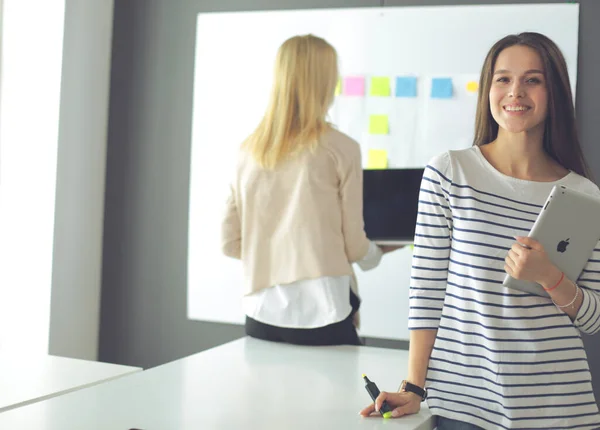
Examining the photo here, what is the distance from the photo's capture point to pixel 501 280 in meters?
1.38

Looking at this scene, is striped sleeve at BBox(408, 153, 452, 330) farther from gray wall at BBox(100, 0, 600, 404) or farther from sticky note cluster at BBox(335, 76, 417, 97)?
gray wall at BBox(100, 0, 600, 404)

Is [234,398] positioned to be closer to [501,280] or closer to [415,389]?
[415,389]

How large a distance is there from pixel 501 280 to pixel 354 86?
88.7 inches

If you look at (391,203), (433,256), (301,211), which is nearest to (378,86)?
(391,203)

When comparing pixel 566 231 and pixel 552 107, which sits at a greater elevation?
pixel 552 107

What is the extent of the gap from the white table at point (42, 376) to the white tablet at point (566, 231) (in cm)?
98

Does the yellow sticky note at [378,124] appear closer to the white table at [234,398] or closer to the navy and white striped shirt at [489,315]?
the white table at [234,398]

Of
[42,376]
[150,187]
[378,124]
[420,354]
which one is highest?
[378,124]

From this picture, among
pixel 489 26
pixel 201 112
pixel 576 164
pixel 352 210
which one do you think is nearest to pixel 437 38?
pixel 489 26

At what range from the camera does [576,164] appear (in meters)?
1.51

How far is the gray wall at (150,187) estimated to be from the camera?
3.88m

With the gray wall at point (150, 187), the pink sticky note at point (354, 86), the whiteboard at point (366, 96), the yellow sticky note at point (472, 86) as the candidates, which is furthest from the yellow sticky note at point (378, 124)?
the gray wall at point (150, 187)

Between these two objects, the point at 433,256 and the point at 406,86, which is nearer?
the point at 433,256

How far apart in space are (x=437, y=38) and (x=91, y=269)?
2184 mm
